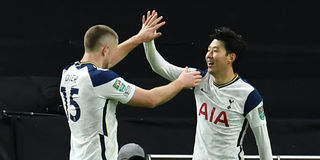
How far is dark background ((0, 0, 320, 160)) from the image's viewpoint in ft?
22.4

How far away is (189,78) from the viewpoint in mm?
5152

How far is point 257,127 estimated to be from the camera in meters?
5.45

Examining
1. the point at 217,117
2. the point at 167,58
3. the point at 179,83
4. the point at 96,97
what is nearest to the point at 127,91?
the point at 96,97

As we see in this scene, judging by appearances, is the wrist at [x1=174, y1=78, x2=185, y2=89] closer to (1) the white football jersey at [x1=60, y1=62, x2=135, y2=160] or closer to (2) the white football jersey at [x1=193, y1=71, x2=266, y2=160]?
(1) the white football jersey at [x1=60, y1=62, x2=135, y2=160]

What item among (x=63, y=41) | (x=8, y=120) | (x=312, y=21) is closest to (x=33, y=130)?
(x=8, y=120)

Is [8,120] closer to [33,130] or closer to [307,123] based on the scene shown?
[33,130]

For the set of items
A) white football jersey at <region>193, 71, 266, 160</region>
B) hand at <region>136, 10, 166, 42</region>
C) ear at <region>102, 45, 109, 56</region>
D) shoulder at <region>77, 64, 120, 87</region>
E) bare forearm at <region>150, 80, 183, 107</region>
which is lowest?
white football jersey at <region>193, 71, 266, 160</region>

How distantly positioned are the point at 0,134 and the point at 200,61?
1.92 m

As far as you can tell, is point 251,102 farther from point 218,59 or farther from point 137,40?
point 137,40

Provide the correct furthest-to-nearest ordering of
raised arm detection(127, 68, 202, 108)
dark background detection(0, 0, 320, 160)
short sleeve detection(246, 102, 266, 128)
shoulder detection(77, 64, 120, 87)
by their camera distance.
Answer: dark background detection(0, 0, 320, 160)
short sleeve detection(246, 102, 266, 128)
raised arm detection(127, 68, 202, 108)
shoulder detection(77, 64, 120, 87)

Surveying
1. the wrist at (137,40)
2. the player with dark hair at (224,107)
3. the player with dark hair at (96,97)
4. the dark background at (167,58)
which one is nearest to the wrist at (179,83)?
the player with dark hair at (96,97)


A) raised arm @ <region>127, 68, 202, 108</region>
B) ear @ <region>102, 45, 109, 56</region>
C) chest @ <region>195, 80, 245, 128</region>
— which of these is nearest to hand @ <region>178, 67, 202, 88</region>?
raised arm @ <region>127, 68, 202, 108</region>

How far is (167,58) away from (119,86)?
6.81 feet

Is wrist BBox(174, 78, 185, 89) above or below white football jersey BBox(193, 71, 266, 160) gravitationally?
above
